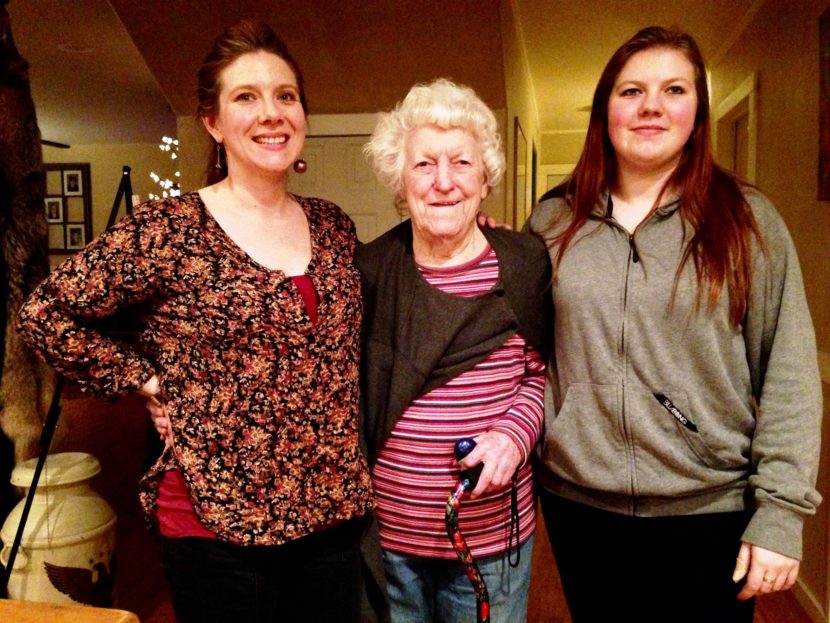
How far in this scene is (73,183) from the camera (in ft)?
29.4

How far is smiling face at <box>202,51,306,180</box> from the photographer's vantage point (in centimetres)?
133

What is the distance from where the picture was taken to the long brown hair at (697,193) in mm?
1256

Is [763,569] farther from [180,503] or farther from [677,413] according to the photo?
[180,503]

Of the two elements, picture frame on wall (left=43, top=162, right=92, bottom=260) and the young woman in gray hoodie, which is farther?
picture frame on wall (left=43, top=162, right=92, bottom=260)

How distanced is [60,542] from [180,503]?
125 cm

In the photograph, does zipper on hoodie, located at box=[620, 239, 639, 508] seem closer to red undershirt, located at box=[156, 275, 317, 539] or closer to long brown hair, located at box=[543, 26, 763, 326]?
long brown hair, located at box=[543, 26, 763, 326]

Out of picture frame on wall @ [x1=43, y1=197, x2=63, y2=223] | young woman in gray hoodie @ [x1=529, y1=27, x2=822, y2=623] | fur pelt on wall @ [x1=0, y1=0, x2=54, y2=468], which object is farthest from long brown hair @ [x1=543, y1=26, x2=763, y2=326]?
picture frame on wall @ [x1=43, y1=197, x2=63, y2=223]

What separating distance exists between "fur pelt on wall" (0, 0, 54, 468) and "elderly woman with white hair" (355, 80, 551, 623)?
123 centimetres

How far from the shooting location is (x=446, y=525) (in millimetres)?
1277

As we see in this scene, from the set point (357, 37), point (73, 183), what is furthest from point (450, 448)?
point (73, 183)

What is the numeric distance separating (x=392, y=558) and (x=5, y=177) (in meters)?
1.60

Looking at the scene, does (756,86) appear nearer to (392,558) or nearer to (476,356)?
(476,356)

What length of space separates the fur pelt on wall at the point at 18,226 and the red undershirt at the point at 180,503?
1124mm

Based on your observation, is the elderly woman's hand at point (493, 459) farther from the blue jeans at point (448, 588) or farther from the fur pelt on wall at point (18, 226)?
the fur pelt on wall at point (18, 226)
